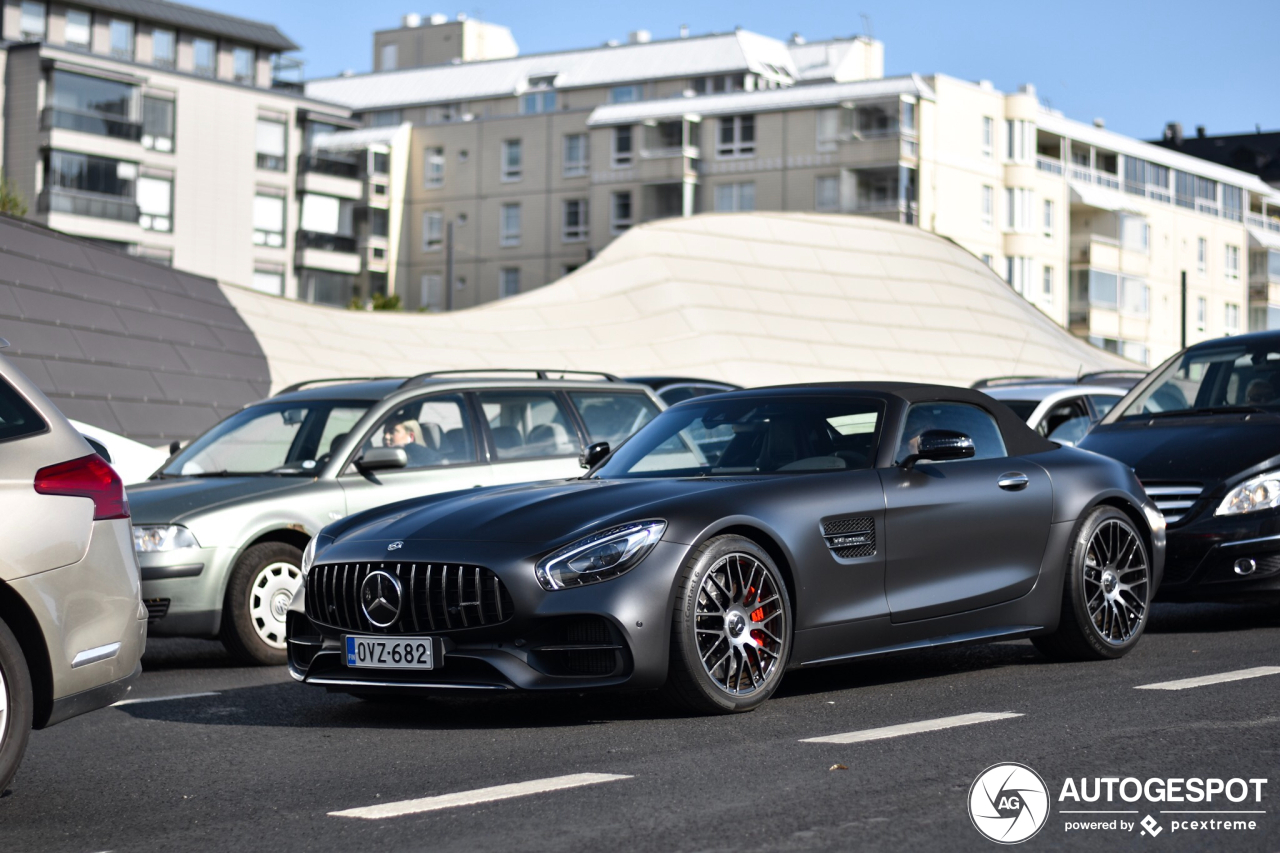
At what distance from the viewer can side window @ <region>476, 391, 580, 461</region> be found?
11.0 meters

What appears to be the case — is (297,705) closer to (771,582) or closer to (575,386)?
(771,582)

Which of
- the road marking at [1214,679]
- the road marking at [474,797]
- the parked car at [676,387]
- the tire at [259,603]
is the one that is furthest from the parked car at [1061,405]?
the road marking at [474,797]

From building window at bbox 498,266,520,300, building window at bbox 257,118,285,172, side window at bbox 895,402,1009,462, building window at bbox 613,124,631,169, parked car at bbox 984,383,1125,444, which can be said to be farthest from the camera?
building window at bbox 498,266,520,300

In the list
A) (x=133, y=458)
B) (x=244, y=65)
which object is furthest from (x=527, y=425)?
(x=244, y=65)

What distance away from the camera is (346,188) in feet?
247

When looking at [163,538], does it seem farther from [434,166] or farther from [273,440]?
[434,166]

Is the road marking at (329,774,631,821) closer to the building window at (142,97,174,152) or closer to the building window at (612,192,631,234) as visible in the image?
the building window at (142,97,174,152)

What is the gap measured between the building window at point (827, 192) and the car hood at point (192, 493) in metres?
61.9

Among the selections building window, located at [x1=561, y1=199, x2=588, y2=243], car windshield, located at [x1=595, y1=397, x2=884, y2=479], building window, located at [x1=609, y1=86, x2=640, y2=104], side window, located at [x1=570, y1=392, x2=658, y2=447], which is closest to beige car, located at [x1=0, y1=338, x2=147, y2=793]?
car windshield, located at [x1=595, y1=397, x2=884, y2=479]

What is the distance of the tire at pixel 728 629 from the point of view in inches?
257

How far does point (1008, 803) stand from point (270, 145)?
6985 centimetres

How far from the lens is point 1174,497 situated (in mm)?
9781

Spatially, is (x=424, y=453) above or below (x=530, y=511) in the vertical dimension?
above

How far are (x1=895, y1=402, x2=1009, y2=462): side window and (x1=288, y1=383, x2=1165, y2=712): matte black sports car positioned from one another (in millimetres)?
12
